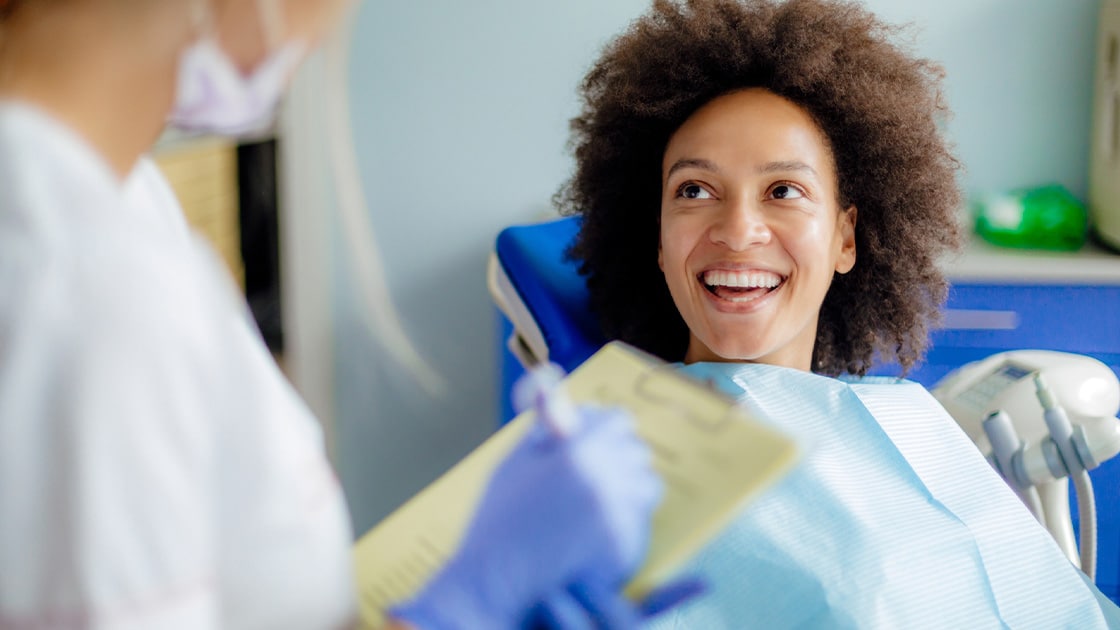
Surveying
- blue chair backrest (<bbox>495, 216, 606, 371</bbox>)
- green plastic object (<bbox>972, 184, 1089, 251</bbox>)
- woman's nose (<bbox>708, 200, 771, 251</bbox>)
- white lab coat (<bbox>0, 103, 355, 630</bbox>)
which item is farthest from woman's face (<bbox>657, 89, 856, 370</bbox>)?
green plastic object (<bbox>972, 184, 1089, 251</bbox>)

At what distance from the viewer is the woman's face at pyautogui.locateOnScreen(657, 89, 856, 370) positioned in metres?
1.26

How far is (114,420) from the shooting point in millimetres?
509

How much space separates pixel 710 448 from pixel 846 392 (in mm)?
719

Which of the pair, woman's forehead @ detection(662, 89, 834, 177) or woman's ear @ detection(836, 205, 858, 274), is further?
woman's ear @ detection(836, 205, 858, 274)

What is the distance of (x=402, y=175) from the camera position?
2400 millimetres

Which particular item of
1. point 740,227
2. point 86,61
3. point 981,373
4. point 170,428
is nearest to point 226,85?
point 86,61

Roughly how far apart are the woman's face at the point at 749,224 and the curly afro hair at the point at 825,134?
55mm

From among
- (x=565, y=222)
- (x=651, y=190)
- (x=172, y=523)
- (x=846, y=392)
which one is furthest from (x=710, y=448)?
(x=565, y=222)

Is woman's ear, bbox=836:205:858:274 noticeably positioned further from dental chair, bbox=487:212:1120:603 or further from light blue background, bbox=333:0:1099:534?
light blue background, bbox=333:0:1099:534

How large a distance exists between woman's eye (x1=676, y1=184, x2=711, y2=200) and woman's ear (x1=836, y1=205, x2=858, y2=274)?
20 cm

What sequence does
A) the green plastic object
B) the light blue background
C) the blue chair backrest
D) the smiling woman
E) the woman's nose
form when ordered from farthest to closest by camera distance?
the light blue background → the green plastic object → the blue chair backrest → the woman's nose → the smiling woman

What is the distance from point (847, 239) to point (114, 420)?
1092 mm

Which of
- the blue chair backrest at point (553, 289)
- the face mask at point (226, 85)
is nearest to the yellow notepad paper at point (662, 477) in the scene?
the face mask at point (226, 85)

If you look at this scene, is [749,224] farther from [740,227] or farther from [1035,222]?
[1035,222]
